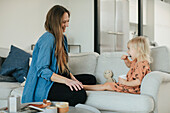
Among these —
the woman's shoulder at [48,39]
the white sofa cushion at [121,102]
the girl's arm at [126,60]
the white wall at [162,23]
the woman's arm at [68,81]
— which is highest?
the white wall at [162,23]

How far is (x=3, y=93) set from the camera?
2518 millimetres

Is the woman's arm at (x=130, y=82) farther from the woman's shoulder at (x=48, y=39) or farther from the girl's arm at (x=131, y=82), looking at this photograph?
the woman's shoulder at (x=48, y=39)

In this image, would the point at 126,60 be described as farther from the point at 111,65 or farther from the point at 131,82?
the point at 131,82

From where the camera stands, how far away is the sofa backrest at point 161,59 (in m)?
2.49

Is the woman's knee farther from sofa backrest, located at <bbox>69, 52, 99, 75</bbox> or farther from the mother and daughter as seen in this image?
sofa backrest, located at <bbox>69, 52, 99, 75</bbox>

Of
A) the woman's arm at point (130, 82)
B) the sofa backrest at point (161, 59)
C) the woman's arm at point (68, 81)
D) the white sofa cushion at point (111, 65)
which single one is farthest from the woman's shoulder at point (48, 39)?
the sofa backrest at point (161, 59)

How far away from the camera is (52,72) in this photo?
6.27 feet

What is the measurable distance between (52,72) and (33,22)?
276cm

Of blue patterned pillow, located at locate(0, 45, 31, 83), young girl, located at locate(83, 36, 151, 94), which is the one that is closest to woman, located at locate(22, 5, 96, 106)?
young girl, located at locate(83, 36, 151, 94)

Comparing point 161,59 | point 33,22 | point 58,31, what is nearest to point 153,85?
point 161,59

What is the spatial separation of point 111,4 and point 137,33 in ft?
2.65

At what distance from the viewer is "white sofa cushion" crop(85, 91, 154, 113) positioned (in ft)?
6.16

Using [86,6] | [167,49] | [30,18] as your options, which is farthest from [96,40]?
[167,49]

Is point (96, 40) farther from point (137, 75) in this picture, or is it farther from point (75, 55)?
point (137, 75)
